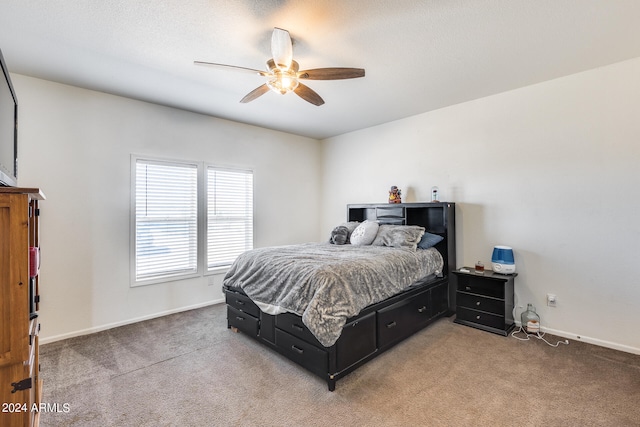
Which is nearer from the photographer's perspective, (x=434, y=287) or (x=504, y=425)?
(x=504, y=425)

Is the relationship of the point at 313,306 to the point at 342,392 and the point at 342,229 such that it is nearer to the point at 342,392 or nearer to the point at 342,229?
the point at 342,392

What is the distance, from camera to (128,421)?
1.87 metres

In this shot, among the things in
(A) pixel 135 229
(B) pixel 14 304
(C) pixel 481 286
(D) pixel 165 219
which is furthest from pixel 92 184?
(C) pixel 481 286

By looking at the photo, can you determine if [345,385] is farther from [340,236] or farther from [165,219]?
[165,219]

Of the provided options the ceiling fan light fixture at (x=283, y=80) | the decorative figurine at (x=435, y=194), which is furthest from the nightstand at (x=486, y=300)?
the ceiling fan light fixture at (x=283, y=80)

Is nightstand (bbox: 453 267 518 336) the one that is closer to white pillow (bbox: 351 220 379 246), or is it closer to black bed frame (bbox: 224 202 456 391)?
black bed frame (bbox: 224 202 456 391)

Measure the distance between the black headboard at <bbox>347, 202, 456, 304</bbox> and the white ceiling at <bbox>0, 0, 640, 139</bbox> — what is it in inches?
58.1

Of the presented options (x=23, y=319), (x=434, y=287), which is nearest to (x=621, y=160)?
(x=434, y=287)

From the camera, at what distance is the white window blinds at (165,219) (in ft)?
12.0

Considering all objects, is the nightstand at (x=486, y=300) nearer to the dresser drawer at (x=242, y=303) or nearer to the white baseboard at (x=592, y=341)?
the white baseboard at (x=592, y=341)

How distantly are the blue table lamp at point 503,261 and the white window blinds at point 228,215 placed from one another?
3.53m

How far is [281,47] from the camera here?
2133mm

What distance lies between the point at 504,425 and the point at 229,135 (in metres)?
4.53

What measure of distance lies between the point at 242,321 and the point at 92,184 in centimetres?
237
